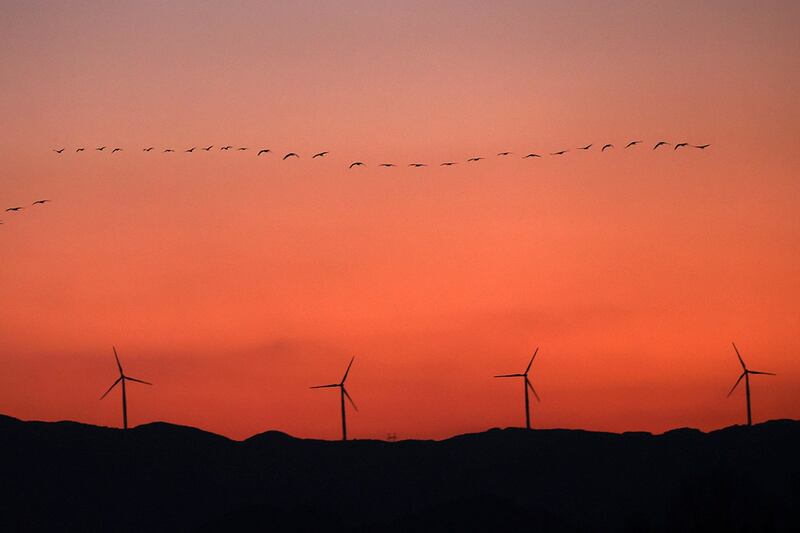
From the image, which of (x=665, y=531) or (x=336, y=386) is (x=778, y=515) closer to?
(x=665, y=531)

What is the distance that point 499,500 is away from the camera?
185 metres

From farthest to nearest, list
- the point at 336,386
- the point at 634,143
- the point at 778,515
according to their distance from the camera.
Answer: the point at 336,386
the point at 778,515
the point at 634,143

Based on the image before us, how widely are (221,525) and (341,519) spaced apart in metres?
19.0

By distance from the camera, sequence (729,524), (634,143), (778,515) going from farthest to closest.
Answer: (778,515)
(729,524)
(634,143)

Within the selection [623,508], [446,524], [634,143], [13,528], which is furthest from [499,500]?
[634,143]

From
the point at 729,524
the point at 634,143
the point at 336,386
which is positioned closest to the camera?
the point at 634,143

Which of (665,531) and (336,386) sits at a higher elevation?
(336,386)

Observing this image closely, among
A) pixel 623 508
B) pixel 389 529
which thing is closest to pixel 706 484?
pixel 623 508

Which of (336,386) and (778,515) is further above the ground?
(336,386)

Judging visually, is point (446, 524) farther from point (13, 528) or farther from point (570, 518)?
point (13, 528)

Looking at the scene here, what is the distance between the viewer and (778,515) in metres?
178

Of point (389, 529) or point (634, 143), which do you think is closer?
point (634, 143)

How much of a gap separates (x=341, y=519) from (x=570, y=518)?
91.1 feet

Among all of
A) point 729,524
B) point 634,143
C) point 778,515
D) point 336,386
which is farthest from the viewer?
point 336,386
